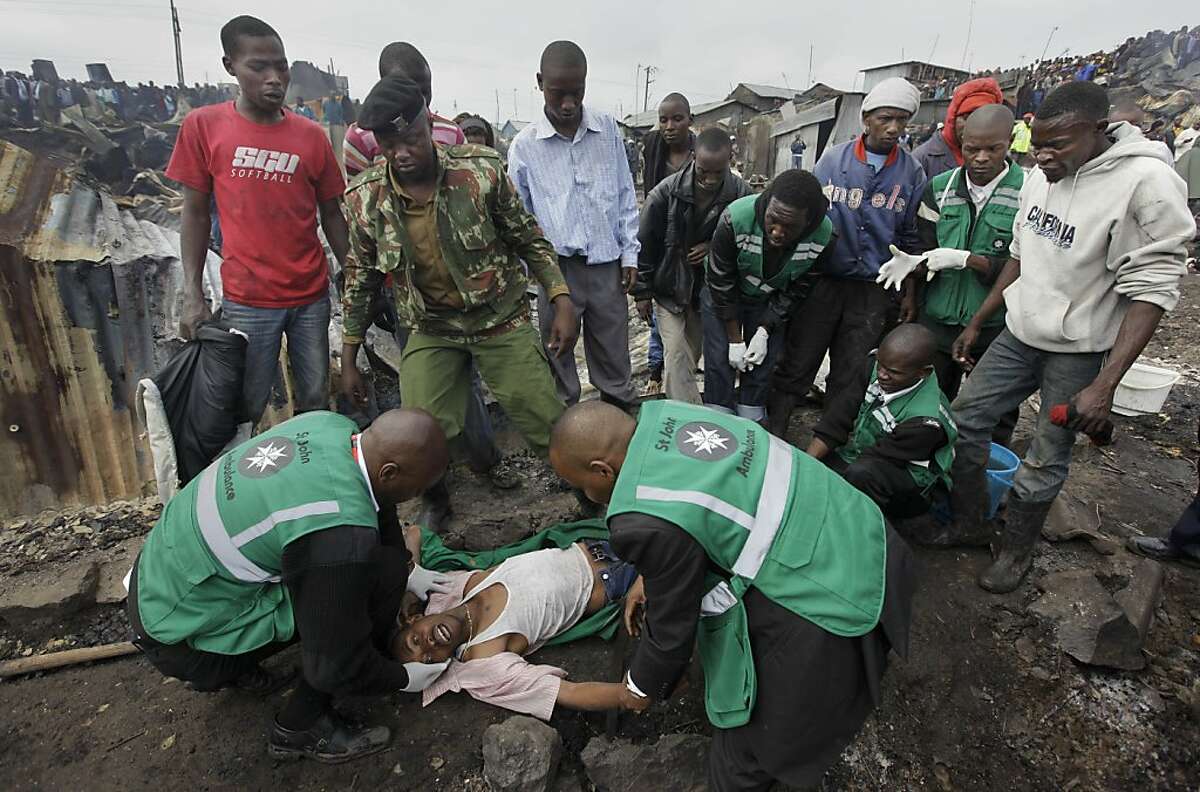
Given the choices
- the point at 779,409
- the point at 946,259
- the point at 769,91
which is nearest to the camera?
the point at 946,259

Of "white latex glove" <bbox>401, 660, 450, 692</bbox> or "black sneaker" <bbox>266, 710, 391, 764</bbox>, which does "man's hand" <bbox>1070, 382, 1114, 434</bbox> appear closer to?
"white latex glove" <bbox>401, 660, 450, 692</bbox>

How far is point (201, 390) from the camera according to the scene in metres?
2.89

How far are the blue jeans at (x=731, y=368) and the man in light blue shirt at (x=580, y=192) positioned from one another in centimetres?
54

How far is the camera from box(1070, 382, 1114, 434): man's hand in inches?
94.7

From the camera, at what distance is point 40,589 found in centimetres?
283

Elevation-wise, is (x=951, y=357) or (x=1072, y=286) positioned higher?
(x=1072, y=286)

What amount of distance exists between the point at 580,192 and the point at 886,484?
2.14 meters

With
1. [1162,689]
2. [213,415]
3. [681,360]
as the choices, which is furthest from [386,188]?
[1162,689]

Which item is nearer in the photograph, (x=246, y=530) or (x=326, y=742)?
(x=246, y=530)

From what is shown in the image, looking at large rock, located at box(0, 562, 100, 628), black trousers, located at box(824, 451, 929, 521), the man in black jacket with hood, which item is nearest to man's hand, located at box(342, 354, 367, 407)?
large rock, located at box(0, 562, 100, 628)

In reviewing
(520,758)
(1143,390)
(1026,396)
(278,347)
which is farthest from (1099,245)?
(278,347)

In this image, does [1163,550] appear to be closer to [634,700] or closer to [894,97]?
[894,97]

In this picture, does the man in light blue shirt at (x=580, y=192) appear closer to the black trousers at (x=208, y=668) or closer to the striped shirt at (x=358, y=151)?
the striped shirt at (x=358, y=151)

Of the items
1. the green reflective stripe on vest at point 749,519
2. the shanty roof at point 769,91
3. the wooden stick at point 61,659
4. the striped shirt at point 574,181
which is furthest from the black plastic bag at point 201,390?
the shanty roof at point 769,91
